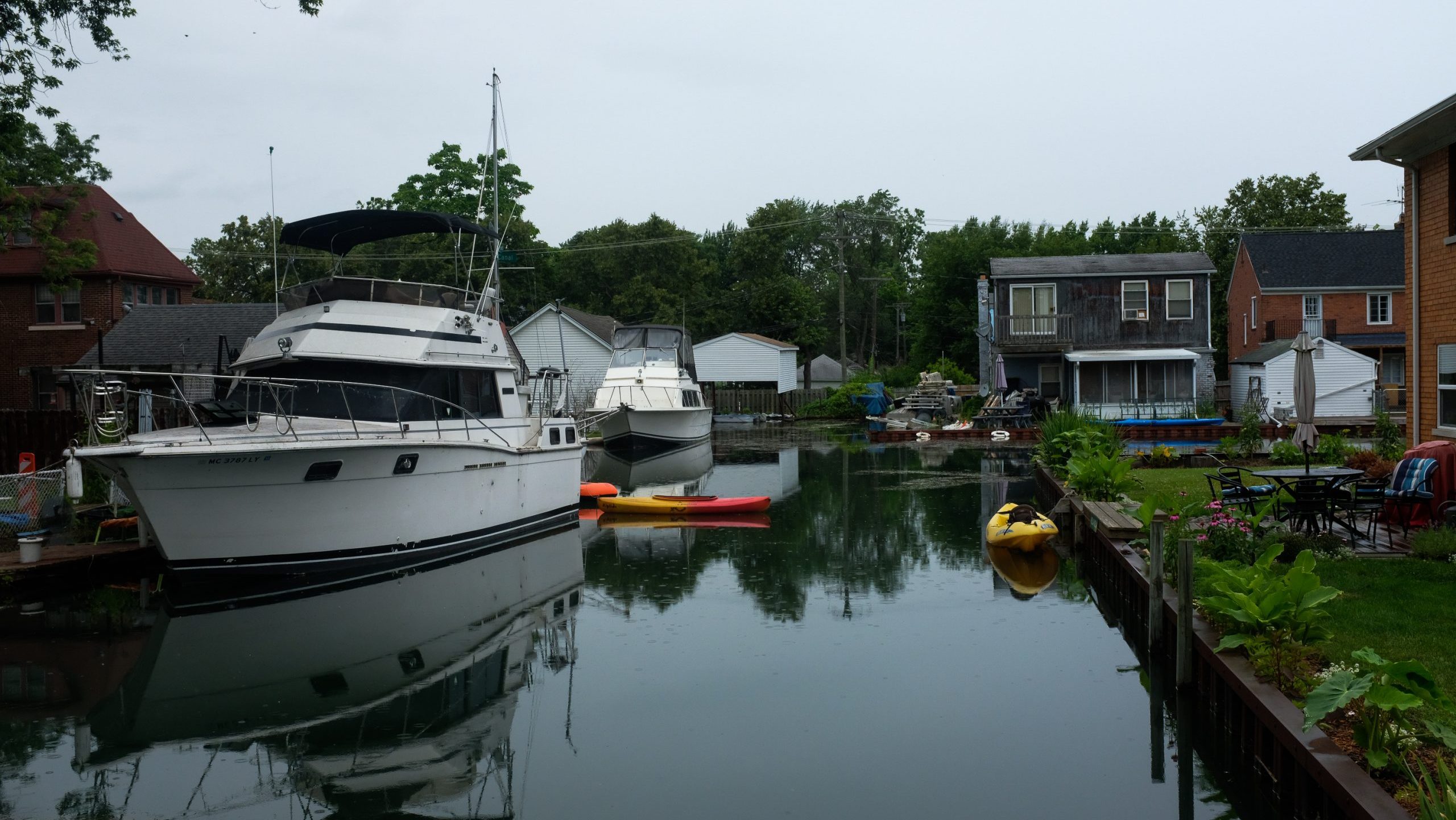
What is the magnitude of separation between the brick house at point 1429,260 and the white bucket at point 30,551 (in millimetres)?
18093

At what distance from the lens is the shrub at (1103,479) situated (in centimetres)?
1847

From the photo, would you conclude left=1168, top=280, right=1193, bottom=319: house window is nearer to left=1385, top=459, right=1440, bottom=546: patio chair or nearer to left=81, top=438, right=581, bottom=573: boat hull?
left=1385, top=459, right=1440, bottom=546: patio chair

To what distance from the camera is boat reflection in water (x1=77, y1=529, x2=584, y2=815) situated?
30.1 ft

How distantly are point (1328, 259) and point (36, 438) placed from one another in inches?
1769

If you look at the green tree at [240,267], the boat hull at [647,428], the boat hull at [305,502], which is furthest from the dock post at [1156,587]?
the green tree at [240,267]

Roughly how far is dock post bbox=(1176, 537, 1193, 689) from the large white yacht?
31.6 feet

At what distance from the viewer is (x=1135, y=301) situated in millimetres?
41625

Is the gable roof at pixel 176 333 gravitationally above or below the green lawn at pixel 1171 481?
above

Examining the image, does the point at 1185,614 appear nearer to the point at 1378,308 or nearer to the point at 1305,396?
the point at 1305,396

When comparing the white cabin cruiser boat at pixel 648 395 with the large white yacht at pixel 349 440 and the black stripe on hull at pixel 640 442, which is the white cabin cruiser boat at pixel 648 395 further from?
the large white yacht at pixel 349 440

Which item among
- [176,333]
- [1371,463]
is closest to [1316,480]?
[1371,463]

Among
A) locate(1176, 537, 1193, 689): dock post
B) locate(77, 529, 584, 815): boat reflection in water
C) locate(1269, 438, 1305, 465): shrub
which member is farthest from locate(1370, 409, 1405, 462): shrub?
locate(77, 529, 584, 815): boat reflection in water

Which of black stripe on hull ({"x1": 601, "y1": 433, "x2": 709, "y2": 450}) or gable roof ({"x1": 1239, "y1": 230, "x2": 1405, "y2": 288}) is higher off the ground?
gable roof ({"x1": 1239, "y1": 230, "x2": 1405, "y2": 288})

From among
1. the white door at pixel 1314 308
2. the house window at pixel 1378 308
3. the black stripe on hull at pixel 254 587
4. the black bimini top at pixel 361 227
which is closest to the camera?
the black stripe on hull at pixel 254 587
